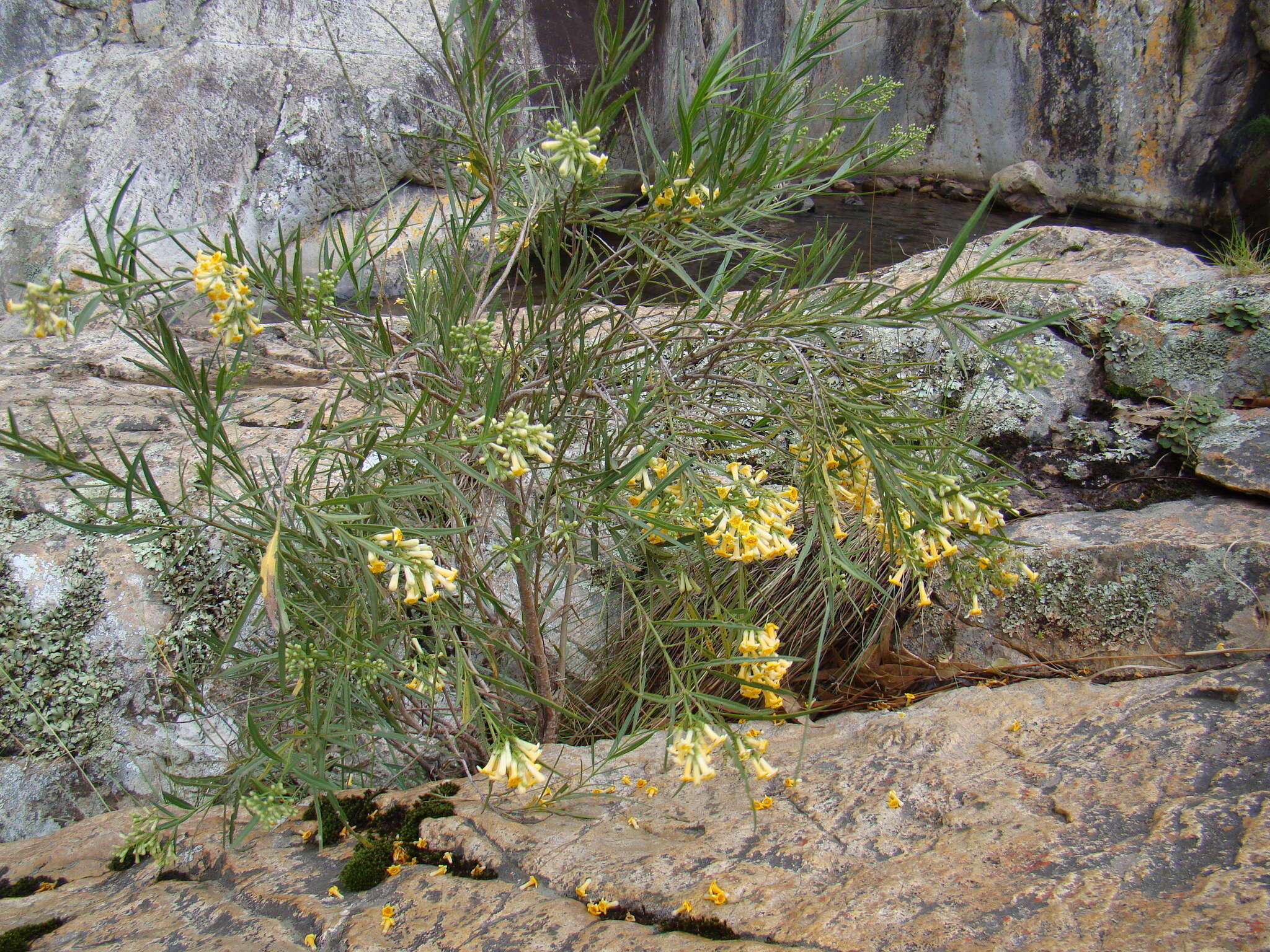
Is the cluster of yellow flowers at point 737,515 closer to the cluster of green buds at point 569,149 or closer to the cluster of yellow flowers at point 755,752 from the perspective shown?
the cluster of yellow flowers at point 755,752

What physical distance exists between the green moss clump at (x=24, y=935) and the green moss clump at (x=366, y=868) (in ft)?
1.77

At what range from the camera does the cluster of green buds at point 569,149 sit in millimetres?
1188

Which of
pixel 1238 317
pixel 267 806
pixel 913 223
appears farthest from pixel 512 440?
pixel 913 223

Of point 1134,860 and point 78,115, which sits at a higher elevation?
point 78,115

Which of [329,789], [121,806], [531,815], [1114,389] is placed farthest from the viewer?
[1114,389]

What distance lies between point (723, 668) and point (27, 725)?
208cm

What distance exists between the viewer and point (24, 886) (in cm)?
164

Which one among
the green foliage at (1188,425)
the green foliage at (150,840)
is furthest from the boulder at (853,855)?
the green foliage at (1188,425)

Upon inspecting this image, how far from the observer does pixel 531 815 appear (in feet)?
5.31

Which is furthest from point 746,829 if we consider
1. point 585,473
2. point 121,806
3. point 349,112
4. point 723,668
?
point 349,112

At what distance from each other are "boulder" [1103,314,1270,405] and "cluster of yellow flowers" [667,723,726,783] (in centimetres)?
251

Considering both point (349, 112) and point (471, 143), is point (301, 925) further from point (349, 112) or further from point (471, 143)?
point (349, 112)

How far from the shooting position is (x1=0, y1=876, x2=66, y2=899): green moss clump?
1.61 metres

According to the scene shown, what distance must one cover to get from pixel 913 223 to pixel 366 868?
8445 mm
